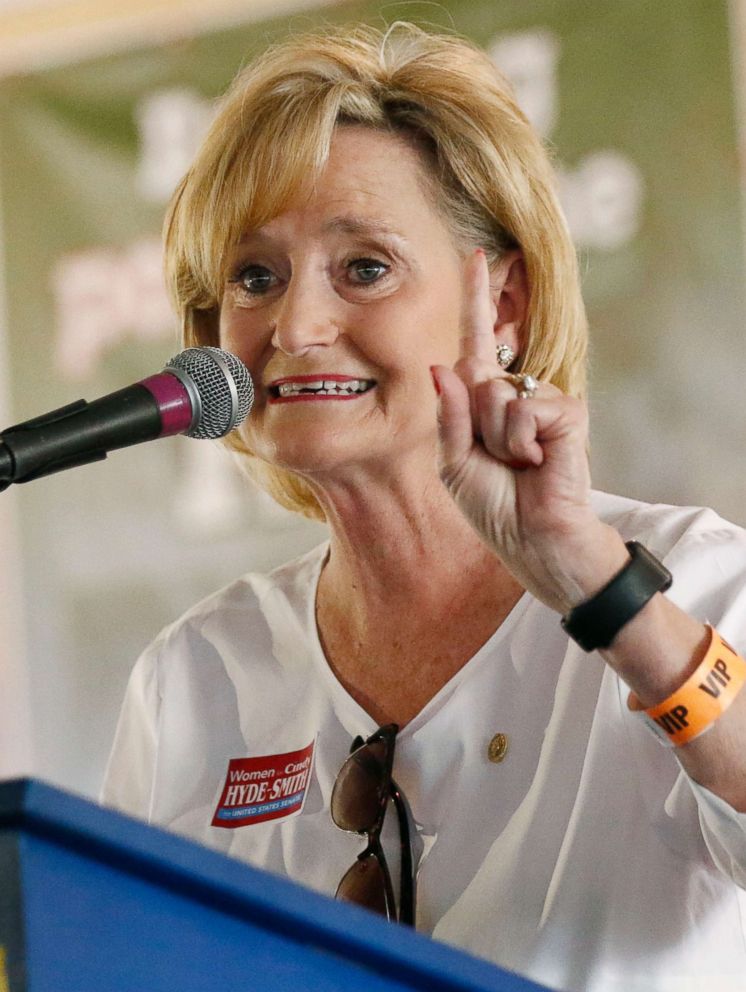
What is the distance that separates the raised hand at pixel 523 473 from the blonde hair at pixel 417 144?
1.97 ft

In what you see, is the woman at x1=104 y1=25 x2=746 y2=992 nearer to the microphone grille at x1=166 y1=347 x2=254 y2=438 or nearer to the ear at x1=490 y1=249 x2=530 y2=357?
the ear at x1=490 y1=249 x2=530 y2=357

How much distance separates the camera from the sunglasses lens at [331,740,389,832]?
5.84 ft

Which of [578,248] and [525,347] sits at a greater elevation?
[578,248]

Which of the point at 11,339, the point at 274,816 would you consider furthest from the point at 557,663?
the point at 11,339

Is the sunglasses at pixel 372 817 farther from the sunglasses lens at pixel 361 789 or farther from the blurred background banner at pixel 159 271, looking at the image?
the blurred background banner at pixel 159 271

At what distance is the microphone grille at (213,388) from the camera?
1.46 meters

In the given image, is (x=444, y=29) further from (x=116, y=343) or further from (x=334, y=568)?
(x=334, y=568)

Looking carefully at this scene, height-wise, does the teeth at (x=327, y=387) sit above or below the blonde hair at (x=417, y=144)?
below

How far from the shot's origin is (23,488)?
12.7ft

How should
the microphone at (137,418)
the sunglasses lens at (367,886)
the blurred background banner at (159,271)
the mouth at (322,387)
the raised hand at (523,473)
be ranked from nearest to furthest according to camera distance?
the microphone at (137,418) < the raised hand at (523,473) < the sunglasses lens at (367,886) < the mouth at (322,387) < the blurred background banner at (159,271)

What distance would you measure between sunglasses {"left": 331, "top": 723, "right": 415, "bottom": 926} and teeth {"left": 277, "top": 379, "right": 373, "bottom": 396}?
1.47ft

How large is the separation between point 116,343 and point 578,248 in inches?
51.8

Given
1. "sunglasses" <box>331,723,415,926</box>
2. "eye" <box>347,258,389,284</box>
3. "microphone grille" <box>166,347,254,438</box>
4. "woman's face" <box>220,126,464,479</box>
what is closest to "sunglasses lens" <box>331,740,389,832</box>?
"sunglasses" <box>331,723,415,926</box>

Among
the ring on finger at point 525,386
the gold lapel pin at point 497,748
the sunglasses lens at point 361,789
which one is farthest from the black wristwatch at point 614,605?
the sunglasses lens at point 361,789
